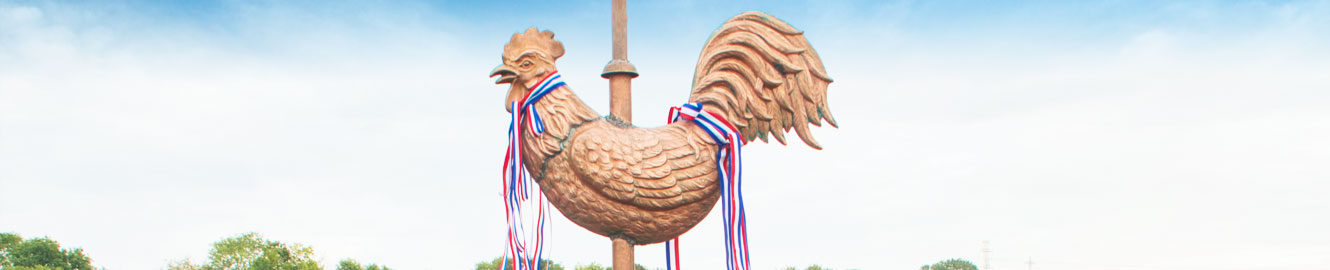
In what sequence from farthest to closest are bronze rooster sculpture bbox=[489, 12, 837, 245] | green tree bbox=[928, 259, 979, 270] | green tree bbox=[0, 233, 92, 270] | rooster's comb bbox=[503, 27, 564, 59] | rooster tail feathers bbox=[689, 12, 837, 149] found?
1. green tree bbox=[928, 259, 979, 270]
2. green tree bbox=[0, 233, 92, 270]
3. rooster tail feathers bbox=[689, 12, 837, 149]
4. rooster's comb bbox=[503, 27, 564, 59]
5. bronze rooster sculpture bbox=[489, 12, 837, 245]

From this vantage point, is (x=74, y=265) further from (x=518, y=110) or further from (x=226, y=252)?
(x=518, y=110)

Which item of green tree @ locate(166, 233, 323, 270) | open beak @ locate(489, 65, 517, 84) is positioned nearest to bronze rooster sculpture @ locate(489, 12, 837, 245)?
open beak @ locate(489, 65, 517, 84)

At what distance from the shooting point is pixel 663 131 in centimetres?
528

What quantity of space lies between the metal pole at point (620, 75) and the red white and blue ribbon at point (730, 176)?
332 millimetres

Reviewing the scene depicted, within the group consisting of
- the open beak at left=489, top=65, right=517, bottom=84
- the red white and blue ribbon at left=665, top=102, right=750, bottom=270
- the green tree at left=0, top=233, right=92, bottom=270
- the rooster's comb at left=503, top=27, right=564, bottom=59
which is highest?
the green tree at left=0, top=233, right=92, bottom=270

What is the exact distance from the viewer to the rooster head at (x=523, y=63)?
5.12 m

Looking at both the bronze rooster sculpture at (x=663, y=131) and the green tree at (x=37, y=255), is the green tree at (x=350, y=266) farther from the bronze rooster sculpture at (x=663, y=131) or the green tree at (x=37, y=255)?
the bronze rooster sculpture at (x=663, y=131)

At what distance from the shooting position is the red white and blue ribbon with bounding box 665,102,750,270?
5.21 m

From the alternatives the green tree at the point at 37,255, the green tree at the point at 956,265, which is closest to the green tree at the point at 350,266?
the green tree at the point at 37,255

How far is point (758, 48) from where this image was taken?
17.8 ft

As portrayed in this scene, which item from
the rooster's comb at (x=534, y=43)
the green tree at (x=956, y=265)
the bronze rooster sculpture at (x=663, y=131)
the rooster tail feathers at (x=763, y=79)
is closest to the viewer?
the bronze rooster sculpture at (x=663, y=131)

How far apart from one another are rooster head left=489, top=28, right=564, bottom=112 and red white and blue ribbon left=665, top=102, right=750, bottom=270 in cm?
77

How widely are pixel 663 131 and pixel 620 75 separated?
43 cm

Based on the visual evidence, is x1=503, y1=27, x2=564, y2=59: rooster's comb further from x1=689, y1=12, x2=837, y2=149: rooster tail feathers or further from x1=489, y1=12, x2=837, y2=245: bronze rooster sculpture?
x1=689, y1=12, x2=837, y2=149: rooster tail feathers
